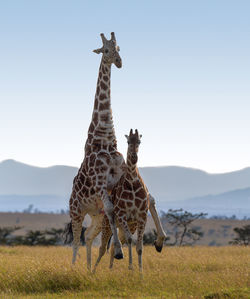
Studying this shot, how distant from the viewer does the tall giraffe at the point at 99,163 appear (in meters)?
12.7

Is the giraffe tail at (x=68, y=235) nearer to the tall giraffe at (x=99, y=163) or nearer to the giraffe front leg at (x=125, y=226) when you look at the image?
the tall giraffe at (x=99, y=163)

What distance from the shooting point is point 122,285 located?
11266mm

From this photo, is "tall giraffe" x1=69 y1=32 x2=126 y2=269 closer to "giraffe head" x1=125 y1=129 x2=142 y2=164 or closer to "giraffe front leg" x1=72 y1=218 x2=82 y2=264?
"giraffe front leg" x1=72 y1=218 x2=82 y2=264

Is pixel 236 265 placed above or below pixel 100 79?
below

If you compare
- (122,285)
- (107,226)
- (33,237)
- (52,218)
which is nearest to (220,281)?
(122,285)

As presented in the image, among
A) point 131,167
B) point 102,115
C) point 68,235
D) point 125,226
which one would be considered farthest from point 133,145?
point 68,235

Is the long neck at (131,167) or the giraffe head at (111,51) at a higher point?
the giraffe head at (111,51)

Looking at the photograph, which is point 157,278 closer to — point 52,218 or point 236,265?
point 236,265

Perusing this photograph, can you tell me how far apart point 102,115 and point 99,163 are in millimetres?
1472

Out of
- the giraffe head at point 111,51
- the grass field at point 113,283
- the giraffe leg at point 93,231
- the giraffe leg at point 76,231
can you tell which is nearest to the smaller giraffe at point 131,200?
the grass field at point 113,283

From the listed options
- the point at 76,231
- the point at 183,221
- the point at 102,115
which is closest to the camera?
the point at 102,115

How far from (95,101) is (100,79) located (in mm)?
595

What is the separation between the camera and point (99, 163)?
12.8 meters

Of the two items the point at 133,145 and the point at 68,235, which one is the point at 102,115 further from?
the point at 68,235
